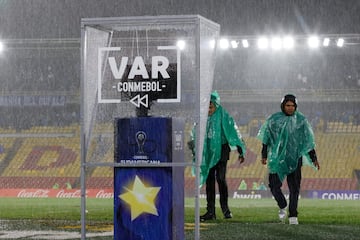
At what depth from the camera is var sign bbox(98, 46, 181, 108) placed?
5.33 m

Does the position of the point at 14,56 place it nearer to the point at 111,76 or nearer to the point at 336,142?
the point at 336,142

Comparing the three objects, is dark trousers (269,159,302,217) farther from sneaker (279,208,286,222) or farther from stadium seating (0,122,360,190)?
stadium seating (0,122,360,190)

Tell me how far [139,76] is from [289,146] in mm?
4335

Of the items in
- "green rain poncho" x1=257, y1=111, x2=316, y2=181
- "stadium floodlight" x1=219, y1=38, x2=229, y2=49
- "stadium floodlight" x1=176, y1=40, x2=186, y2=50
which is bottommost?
"green rain poncho" x1=257, y1=111, x2=316, y2=181

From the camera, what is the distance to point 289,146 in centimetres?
935

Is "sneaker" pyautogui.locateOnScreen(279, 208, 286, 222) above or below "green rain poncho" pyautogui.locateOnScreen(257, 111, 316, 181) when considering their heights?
below

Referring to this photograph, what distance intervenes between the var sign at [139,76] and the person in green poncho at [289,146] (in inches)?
159

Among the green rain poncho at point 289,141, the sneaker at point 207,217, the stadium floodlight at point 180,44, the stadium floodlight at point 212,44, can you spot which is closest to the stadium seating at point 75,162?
the sneaker at point 207,217

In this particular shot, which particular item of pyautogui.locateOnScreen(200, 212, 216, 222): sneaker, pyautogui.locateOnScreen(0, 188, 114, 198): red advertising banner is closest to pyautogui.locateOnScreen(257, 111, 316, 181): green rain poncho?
pyautogui.locateOnScreen(200, 212, 216, 222): sneaker

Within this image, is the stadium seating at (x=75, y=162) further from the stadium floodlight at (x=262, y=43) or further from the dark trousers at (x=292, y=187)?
the dark trousers at (x=292, y=187)

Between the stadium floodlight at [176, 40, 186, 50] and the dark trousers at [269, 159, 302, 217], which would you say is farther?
the dark trousers at [269, 159, 302, 217]

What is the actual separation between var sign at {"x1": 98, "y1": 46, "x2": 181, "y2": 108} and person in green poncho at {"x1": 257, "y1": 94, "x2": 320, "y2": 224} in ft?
13.2

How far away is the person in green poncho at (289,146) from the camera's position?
9258 millimetres

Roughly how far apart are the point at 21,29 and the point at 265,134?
26.1 meters
